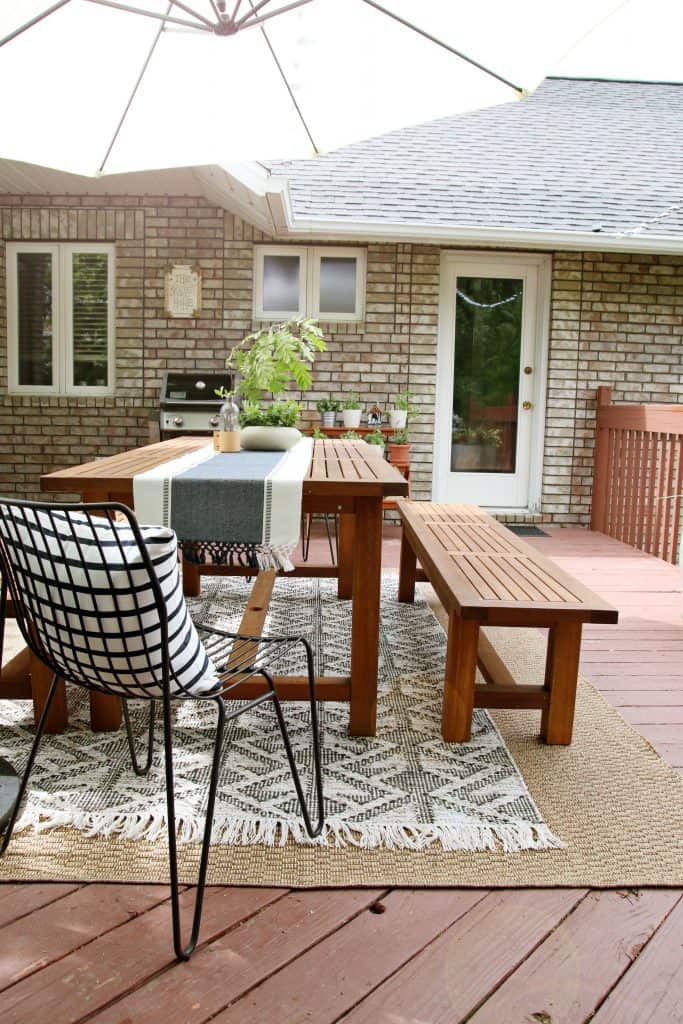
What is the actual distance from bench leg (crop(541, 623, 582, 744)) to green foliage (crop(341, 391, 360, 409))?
4.51 metres

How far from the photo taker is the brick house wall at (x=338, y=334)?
709 centimetres

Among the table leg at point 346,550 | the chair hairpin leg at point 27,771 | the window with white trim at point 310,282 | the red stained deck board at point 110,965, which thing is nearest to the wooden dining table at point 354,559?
the chair hairpin leg at point 27,771

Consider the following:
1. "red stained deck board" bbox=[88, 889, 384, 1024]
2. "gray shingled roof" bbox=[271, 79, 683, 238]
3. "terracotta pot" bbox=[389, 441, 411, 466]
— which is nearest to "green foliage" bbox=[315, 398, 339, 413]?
"terracotta pot" bbox=[389, 441, 411, 466]

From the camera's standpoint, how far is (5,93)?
316 cm

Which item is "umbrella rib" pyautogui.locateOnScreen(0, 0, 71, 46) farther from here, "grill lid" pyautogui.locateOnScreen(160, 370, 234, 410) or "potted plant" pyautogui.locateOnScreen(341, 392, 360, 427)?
"potted plant" pyautogui.locateOnScreen(341, 392, 360, 427)

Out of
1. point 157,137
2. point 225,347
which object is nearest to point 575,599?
point 157,137

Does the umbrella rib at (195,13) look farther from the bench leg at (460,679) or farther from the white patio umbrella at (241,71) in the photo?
the bench leg at (460,679)

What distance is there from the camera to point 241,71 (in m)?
3.46

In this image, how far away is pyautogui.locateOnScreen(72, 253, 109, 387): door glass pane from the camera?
721 centimetres

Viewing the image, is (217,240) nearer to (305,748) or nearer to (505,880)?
(305,748)

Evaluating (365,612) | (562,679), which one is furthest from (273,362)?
(562,679)

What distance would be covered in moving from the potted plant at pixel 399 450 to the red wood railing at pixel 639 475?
1691 millimetres

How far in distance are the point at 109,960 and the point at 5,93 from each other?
2.96 meters

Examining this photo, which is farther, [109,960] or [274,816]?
[274,816]
